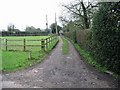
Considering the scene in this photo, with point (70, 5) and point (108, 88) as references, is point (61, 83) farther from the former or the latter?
point (70, 5)

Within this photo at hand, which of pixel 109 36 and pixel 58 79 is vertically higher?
pixel 109 36

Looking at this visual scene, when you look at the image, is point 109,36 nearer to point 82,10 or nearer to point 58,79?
point 58,79

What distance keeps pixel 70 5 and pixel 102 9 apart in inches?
741

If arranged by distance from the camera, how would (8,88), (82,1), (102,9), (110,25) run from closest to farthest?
(8,88), (110,25), (102,9), (82,1)

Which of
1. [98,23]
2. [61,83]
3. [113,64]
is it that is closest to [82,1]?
[98,23]

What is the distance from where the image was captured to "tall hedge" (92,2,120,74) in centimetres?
843

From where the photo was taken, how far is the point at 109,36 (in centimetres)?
889

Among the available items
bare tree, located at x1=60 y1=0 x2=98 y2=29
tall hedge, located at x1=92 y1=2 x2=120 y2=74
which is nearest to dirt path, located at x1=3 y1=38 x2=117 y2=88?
tall hedge, located at x1=92 y1=2 x2=120 y2=74

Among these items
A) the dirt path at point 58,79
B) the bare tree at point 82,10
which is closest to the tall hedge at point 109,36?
the dirt path at point 58,79

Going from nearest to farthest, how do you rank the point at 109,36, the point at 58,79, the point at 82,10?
the point at 58,79 < the point at 109,36 < the point at 82,10

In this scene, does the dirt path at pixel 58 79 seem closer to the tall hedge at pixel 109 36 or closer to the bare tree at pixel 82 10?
the tall hedge at pixel 109 36

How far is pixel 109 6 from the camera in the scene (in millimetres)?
9188

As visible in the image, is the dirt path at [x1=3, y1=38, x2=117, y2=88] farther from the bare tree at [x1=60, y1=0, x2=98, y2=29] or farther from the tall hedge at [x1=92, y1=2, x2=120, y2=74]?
the bare tree at [x1=60, y1=0, x2=98, y2=29]

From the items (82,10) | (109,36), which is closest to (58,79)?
(109,36)
